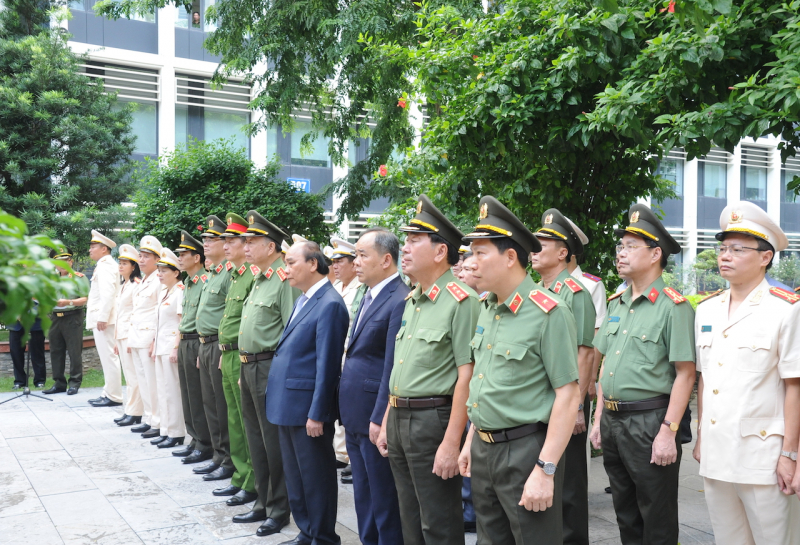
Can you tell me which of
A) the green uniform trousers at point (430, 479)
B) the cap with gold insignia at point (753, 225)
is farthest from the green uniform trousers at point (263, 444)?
the cap with gold insignia at point (753, 225)

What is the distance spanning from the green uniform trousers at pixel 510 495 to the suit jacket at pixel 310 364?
Result: 1.43 metres

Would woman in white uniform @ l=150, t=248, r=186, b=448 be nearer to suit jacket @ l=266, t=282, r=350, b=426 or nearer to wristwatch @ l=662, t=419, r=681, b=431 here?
suit jacket @ l=266, t=282, r=350, b=426

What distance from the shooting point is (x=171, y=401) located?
7383 millimetres

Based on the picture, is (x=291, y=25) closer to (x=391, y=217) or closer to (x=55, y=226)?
(x=391, y=217)

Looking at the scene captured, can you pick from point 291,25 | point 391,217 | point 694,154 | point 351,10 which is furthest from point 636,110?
point 291,25

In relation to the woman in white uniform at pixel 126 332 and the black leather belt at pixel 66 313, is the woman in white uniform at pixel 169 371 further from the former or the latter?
the black leather belt at pixel 66 313

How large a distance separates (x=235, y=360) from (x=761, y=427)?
368 centimetres

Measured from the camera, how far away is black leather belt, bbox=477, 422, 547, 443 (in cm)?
294

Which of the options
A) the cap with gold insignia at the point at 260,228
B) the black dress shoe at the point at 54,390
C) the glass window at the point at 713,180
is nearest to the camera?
the cap with gold insignia at the point at 260,228

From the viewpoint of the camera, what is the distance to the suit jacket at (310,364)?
4.31 m

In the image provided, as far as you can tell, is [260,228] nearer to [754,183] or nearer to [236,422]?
[236,422]

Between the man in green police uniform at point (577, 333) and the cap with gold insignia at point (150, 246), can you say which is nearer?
the man in green police uniform at point (577, 333)

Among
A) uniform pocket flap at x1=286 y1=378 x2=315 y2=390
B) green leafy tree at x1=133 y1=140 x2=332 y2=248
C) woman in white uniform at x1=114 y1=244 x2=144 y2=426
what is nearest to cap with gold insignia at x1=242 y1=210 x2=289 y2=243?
uniform pocket flap at x1=286 y1=378 x2=315 y2=390

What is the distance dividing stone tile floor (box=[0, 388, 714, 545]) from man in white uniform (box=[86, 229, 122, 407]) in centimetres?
161
